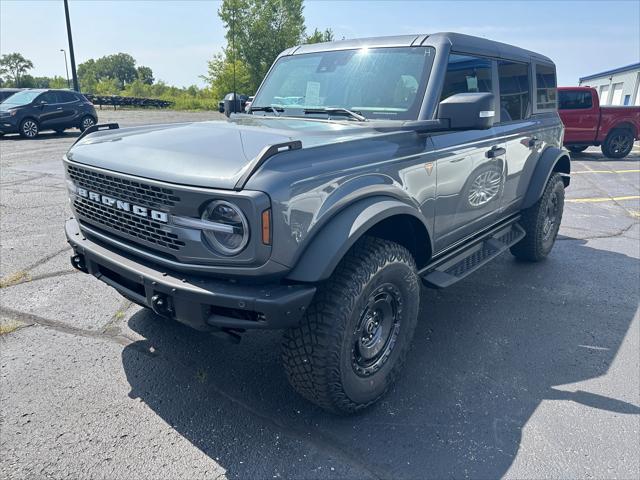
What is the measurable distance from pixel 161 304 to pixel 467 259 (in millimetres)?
2424

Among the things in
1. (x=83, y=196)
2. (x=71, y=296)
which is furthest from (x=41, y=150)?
(x=83, y=196)

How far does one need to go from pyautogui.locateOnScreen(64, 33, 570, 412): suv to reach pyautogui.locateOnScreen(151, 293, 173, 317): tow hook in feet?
0.03

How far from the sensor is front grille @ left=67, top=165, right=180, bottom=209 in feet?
6.89

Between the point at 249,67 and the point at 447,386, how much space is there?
47.4m

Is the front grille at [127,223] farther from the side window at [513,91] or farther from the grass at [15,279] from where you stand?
the side window at [513,91]

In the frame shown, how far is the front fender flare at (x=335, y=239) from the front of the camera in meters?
2.08

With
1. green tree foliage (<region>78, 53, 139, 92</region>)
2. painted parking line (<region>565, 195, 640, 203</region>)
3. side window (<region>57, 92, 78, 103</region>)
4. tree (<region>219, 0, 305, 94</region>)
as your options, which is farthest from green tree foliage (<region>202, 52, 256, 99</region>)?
green tree foliage (<region>78, 53, 139, 92</region>)

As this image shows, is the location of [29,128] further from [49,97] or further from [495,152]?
[495,152]

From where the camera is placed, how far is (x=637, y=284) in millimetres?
4535

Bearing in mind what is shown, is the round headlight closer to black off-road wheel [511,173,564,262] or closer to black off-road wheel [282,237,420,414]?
black off-road wheel [282,237,420,414]

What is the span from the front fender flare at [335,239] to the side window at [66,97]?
16517 millimetres

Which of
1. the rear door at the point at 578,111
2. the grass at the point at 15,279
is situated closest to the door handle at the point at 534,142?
the grass at the point at 15,279

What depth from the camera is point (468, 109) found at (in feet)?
8.59

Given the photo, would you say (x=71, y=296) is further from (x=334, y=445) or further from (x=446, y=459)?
(x=446, y=459)
